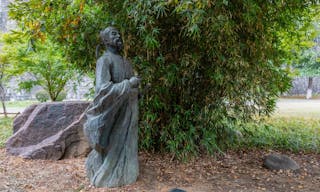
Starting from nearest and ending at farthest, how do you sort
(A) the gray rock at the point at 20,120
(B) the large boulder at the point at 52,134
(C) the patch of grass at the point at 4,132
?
(B) the large boulder at the point at 52,134 → (A) the gray rock at the point at 20,120 → (C) the patch of grass at the point at 4,132

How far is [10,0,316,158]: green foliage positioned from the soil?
0.26 metres

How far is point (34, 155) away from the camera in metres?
3.48

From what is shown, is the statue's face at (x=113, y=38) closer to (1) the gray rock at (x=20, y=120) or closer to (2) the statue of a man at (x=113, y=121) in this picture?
(2) the statue of a man at (x=113, y=121)

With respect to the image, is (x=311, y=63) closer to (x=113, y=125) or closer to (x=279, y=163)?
(x=279, y=163)

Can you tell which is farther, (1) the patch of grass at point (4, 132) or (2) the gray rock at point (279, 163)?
(1) the patch of grass at point (4, 132)

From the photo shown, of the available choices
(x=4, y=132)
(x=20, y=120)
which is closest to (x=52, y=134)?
(x=20, y=120)

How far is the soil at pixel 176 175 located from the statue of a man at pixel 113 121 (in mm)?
144

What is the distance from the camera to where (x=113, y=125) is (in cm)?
246

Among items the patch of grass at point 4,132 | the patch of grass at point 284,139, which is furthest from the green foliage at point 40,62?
the patch of grass at point 284,139

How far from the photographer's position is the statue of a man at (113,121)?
2352mm

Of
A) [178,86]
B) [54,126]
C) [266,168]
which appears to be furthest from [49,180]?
[266,168]

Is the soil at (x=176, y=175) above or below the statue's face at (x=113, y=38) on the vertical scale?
below

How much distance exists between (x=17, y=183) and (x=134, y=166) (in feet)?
4.01

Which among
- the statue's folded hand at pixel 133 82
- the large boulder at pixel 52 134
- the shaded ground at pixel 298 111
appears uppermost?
the statue's folded hand at pixel 133 82
